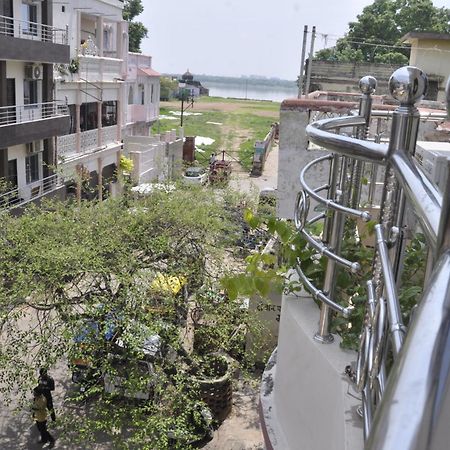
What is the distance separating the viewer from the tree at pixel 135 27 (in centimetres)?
4119

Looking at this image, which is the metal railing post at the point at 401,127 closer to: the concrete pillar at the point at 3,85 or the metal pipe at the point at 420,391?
the metal pipe at the point at 420,391

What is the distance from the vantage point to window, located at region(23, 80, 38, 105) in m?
15.4

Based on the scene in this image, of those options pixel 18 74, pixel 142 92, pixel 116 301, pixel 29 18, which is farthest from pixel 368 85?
pixel 142 92

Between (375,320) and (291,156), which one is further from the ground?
(375,320)

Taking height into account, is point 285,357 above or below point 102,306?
above

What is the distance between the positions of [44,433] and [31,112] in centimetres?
955

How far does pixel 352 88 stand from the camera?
21.1 metres

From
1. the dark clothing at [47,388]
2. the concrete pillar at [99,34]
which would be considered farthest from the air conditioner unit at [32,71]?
the dark clothing at [47,388]

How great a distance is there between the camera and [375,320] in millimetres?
1199

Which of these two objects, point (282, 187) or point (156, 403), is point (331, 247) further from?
point (156, 403)

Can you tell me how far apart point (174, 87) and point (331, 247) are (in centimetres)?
6192

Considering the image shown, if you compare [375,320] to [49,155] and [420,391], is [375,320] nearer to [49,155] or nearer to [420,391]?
[420,391]

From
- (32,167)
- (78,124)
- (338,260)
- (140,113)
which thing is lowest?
(32,167)

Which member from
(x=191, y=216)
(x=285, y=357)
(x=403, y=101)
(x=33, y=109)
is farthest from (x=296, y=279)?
(x=33, y=109)
